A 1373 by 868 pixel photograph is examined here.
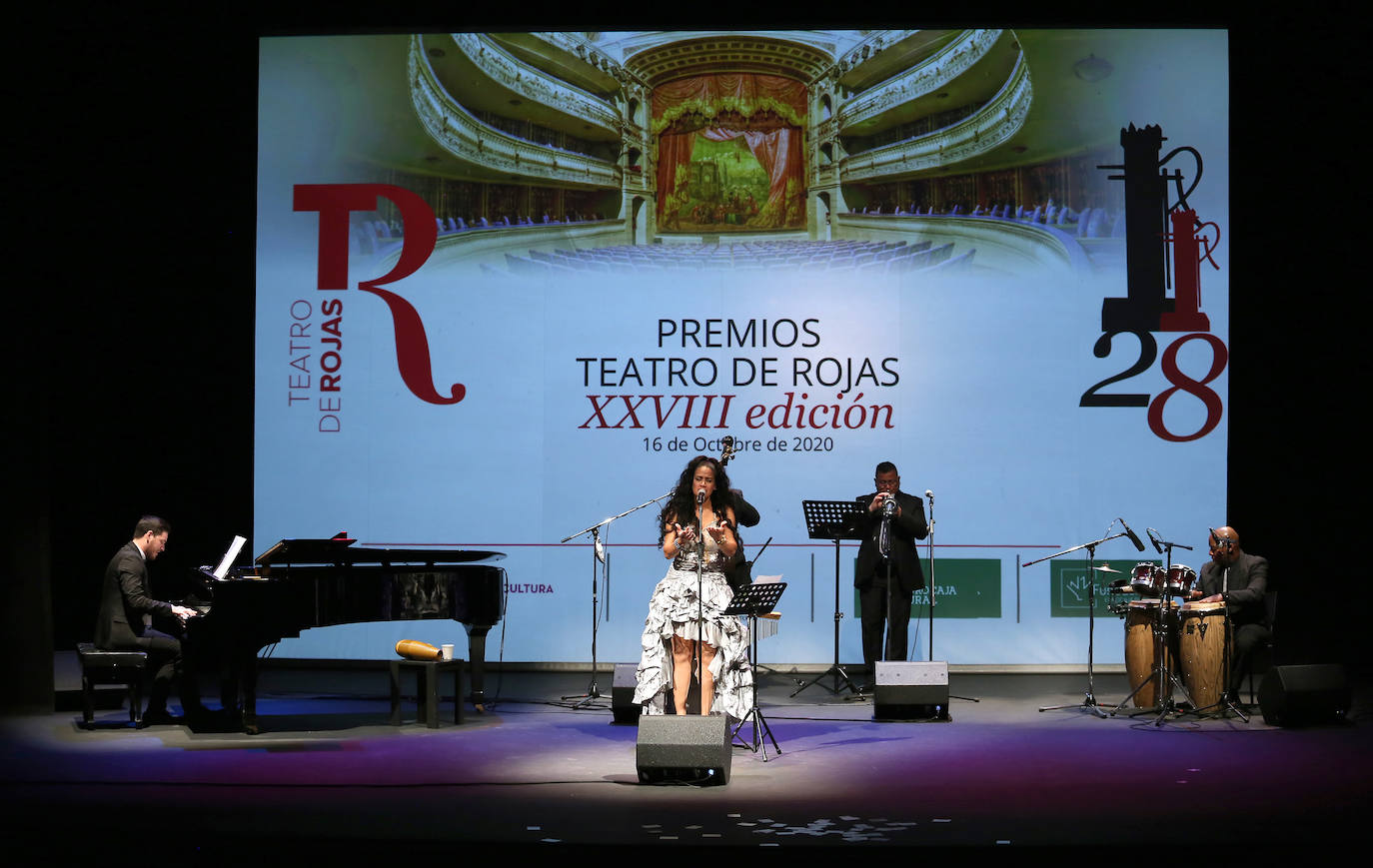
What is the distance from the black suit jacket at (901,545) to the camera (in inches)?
362

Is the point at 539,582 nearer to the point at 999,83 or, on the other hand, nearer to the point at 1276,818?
the point at 999,83

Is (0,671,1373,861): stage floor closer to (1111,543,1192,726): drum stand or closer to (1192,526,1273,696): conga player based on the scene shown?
(1111,543,1192,726): drum stand

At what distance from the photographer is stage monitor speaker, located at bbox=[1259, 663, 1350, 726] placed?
7.86 metres

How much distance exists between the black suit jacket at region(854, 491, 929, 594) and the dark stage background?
2736 millimetres

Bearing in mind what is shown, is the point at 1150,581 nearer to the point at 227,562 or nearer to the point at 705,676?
the point at 705,676

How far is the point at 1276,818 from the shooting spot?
17.8 feet

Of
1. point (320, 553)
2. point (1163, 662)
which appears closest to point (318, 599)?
point (320, 553)

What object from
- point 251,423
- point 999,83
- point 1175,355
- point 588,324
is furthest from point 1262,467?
point 251,423

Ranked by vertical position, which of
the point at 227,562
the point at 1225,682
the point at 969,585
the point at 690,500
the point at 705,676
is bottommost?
the point at 1225,682

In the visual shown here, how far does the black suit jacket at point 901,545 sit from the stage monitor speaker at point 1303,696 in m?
2.31

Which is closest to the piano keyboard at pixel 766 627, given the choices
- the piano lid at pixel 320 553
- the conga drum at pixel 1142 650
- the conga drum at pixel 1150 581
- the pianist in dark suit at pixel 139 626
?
the conga drum at pixel 1142 650

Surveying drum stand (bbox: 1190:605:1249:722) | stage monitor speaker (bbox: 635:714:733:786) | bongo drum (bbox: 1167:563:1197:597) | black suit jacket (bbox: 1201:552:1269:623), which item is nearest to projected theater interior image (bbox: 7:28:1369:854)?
black suit jacket (bbox: 1201:552:1269:623)

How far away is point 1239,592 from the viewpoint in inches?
332

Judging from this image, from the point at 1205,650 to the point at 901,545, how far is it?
6.76 feet
